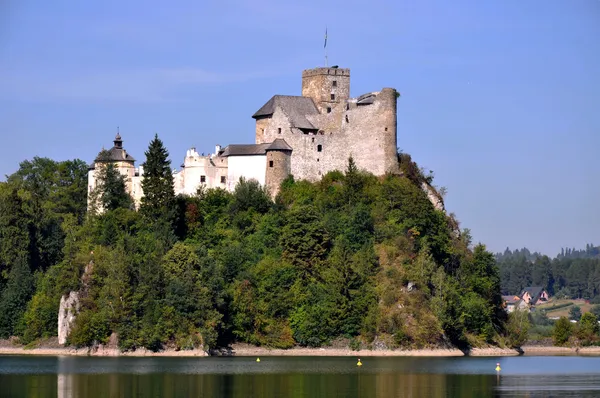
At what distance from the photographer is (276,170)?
7531cm

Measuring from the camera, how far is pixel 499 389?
157ft

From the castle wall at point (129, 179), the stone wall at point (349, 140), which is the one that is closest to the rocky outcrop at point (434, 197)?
the stone wall at point (349, 140)

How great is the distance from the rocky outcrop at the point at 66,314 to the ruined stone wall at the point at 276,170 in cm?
1455

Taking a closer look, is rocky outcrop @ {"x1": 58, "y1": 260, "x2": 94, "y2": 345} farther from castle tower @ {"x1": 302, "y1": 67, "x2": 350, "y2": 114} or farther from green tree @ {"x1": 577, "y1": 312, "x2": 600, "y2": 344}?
green tree @ {"x1": 577, "y1": 312, "x2": 600, "y2": 344}

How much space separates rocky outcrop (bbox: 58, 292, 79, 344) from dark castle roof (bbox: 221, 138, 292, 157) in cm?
1413

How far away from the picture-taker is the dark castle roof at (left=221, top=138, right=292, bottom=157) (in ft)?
248

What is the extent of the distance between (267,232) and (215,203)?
425 centimetres

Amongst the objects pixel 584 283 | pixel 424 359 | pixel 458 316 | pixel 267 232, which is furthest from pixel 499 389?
pixel 584 283

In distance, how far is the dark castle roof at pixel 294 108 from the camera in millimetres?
77169

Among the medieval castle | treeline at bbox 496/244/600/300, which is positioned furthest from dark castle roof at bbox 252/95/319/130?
treeline at bbox 496/244/600/300

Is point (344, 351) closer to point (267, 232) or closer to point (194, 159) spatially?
point (267, 232)

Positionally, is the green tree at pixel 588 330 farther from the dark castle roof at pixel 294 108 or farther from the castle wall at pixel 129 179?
the castle wall at pixel 129 179

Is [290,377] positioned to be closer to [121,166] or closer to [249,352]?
[249,352]

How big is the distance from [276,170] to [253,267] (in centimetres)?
710
